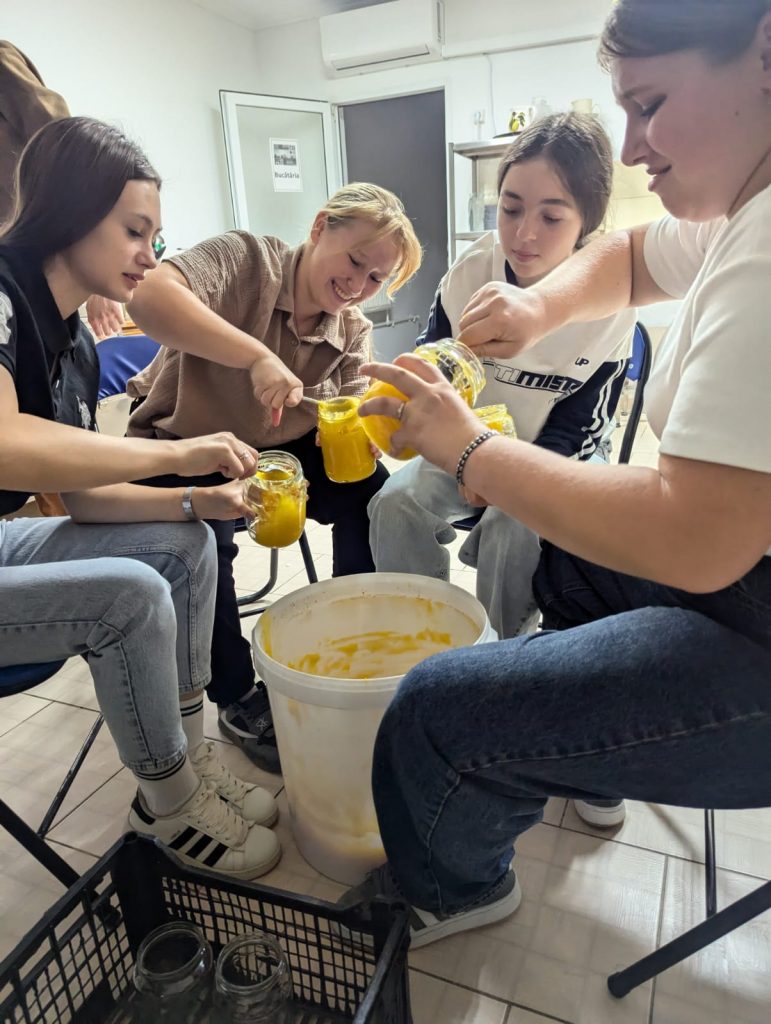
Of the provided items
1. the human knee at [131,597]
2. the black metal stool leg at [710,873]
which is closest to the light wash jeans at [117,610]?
the human knee at [131,597]

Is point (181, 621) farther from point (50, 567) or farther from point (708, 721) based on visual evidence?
point (708, 721)

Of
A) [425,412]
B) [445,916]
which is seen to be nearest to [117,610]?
[425,412]

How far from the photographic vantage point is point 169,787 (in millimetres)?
1104

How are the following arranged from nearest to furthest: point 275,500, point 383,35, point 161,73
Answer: point 275,500
point 161,73
point 383,35

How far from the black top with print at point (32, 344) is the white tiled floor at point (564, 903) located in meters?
0.65

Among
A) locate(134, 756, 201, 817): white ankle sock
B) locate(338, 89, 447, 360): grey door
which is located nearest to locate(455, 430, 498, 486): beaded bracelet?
locate(134, 756, 201, 817): white ankle sock

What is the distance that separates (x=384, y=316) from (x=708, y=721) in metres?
5.09

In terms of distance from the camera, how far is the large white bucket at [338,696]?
948 mm

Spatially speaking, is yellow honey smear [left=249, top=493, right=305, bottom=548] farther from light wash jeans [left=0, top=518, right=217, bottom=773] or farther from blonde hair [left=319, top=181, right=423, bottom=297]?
blonde hair [left=319, top=181, right=423, bottom=297]

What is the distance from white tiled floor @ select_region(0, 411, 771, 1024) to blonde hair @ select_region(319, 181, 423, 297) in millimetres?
1175

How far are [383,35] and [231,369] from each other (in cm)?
418

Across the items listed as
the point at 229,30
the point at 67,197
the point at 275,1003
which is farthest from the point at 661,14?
the point at 229,30

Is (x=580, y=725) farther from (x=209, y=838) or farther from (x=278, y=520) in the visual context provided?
(x=209, y=838)

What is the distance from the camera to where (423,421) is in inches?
32.7
